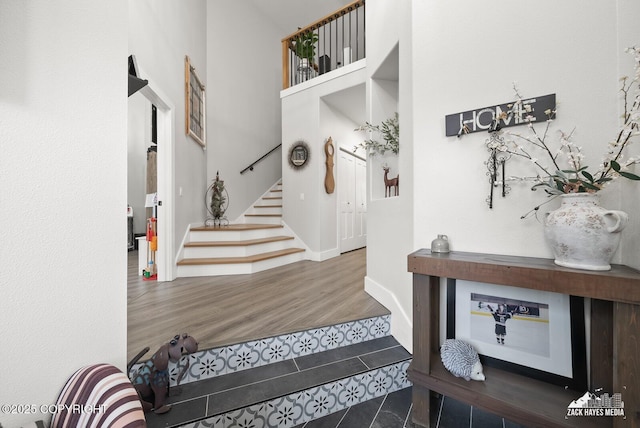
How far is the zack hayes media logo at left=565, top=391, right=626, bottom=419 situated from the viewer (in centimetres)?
97

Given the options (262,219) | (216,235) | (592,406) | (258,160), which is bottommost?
(592,406)

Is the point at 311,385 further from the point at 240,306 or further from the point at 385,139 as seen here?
the point at 385,139

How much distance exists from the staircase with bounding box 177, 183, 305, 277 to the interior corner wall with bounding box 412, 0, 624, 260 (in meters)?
2.32

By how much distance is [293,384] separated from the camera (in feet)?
4.42

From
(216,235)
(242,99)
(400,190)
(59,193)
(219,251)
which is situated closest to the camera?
(59,193)

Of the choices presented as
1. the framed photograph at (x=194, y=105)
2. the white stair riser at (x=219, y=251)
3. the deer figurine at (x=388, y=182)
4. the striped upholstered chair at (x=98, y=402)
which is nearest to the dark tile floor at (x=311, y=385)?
the striped upholstered chair at (x=98, y=402)

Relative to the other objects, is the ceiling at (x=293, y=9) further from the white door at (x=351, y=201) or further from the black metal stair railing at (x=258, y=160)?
the white door at (x=351, y=201)

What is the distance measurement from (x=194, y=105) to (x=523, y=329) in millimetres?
4146

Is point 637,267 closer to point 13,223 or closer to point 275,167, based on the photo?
point 13,223

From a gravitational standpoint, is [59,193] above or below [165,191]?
below

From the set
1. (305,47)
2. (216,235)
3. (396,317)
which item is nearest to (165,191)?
(216,235)

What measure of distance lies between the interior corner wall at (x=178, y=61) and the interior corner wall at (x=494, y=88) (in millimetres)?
2320

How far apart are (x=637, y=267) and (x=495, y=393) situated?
2.61 feet

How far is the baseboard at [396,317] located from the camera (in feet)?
5.52
